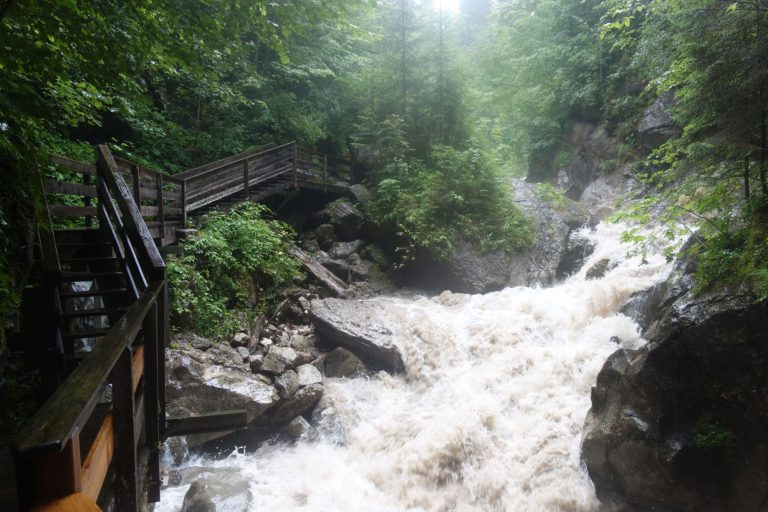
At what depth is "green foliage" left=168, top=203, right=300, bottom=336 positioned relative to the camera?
742 cm

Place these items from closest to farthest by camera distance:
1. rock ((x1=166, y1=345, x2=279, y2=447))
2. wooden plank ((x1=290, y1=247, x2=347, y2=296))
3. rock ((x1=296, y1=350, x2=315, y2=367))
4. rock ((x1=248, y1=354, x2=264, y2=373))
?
rock ((x1=166, y1=345, x2=279, y2=447)) < rock ((x1=248, y1=354, x2=264, y2=373)) < rock ((x1=296, y1=350, x2=315, y2=367)) < wooden plank ((x1=290, y1=247, x2=347, y2=296))

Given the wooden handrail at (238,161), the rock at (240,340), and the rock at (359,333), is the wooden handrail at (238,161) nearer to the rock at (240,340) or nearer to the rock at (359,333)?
the rock at (240,340)

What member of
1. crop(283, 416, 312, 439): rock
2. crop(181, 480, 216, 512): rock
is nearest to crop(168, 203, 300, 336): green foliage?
crop(283, 416, 312, 439): rock

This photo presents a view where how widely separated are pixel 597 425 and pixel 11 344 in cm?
682

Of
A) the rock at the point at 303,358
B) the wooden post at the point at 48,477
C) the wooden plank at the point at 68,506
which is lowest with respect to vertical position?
the rock at the point at 303,358

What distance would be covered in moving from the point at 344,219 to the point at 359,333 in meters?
5.95

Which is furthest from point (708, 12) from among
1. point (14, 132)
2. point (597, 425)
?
point (14, 132)

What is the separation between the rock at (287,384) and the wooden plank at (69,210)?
3710 mm

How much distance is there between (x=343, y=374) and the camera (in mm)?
7977

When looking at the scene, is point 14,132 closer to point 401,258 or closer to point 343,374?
point 343,374

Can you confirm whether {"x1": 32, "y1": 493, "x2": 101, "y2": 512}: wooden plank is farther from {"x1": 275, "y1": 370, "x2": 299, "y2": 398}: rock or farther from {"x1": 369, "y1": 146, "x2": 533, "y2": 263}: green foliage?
Answer: {"x1": 369, "y1": 146, "x2": 533, "y2": 263}: green foliage

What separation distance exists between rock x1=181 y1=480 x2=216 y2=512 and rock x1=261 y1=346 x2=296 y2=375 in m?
2.08

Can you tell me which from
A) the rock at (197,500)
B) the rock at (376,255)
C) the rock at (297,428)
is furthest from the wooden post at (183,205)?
the rock at (197,500)

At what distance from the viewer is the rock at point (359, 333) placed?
27.0ft
